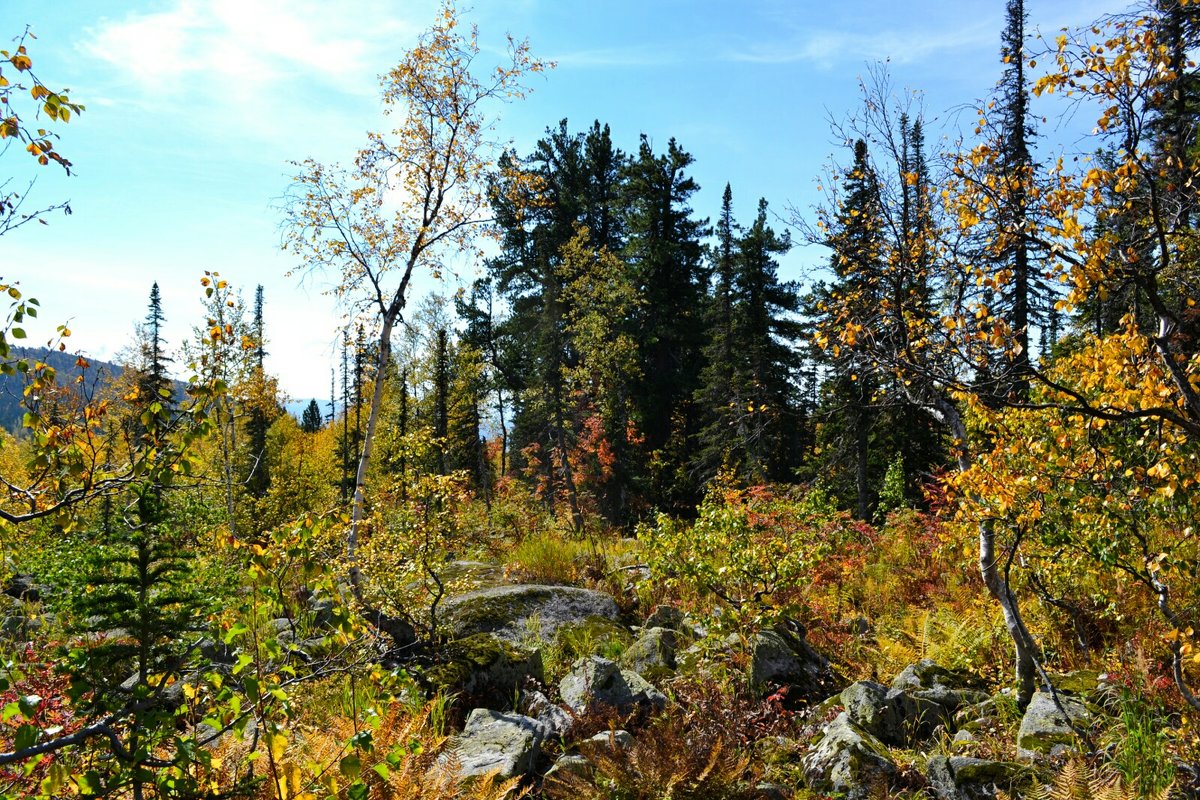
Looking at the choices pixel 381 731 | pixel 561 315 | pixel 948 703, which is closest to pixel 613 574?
pixel 948 703

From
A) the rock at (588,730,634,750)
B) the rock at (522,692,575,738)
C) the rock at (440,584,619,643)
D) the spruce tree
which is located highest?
the spruce tree

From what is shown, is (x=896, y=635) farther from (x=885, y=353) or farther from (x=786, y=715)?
(x=885, y=353)

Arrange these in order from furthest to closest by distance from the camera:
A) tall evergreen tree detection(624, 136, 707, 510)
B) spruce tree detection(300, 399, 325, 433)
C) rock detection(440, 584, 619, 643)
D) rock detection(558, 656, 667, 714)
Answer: spruce tree detection(300, 399, 325, 433) < tall evergreen tree detection(624, 136, 707, 510) < rock detection(440, 584, 619, 643) < rock detection(558, 656, 667, 714)

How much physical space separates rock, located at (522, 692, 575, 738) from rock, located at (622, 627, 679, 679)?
1301mm

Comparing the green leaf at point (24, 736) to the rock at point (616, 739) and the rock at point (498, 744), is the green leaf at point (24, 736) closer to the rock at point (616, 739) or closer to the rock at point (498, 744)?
the rock at point (498, 744)

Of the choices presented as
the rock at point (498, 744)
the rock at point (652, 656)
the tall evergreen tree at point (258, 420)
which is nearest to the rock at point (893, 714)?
the rock at point (652, 656)

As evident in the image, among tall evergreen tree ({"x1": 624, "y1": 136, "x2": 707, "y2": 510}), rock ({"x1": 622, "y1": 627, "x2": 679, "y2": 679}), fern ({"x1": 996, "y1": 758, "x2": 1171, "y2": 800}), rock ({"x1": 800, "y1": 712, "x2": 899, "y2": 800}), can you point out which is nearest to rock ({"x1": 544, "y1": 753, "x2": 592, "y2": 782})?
rock ({"x1": 800, "y1": 712, "x2": 899, "y2": 800})

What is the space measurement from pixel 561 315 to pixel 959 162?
18.0 meters

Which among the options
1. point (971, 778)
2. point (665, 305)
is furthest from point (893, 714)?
point (665, 305)

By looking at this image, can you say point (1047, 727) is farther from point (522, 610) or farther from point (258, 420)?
point (258, 420)

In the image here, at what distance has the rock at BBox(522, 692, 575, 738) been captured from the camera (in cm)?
589

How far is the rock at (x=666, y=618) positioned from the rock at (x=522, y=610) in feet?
1.86

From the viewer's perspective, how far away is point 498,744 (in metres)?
5.30

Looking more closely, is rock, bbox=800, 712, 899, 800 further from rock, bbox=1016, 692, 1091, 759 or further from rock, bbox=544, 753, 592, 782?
rock, bbox=544, 753, 592, 782
